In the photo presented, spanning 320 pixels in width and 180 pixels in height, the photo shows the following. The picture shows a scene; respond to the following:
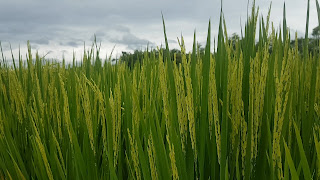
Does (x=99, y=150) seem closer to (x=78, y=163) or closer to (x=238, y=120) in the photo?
(x=78, y=163)

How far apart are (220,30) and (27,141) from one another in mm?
988

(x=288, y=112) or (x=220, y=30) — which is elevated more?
(x=220, y=30)

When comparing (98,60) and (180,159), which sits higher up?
(98,60)

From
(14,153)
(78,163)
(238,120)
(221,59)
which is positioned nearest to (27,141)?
(14,153)

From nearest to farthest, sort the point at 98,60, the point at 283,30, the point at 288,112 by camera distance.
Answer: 1. the point at 288,112
2. the point at 283,30
3. the point at 98,60

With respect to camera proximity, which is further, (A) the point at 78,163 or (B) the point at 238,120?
(A) the point at 78,163

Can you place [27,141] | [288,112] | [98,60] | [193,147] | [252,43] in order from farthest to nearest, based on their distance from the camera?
[98,60], [27,141], [252,43], [288,112], [193,147]

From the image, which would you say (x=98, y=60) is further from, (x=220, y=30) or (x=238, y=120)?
(x=238, y=120)

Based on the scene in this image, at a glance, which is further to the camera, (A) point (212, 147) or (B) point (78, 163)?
(B) point (78, 163)

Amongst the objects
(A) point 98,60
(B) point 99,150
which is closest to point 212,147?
(B) point 99,150

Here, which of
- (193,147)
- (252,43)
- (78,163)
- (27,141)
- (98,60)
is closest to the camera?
(193,147)

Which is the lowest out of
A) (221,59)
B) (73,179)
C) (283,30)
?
(73,179)

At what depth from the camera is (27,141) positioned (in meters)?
1.39

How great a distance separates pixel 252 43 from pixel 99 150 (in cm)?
62
